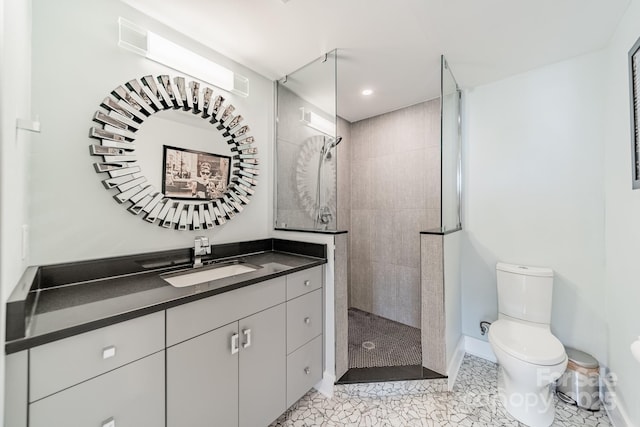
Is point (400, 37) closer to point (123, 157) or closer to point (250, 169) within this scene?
point (250, 169)

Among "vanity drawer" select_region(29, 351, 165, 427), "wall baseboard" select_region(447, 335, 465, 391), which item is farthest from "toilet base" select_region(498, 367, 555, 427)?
"vanity drawer" select_region(29, 351, 165, 427)

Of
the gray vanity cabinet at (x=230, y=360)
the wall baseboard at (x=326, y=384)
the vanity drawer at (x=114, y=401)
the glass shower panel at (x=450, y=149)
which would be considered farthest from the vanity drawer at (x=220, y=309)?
the glass shower panel at (x=450, y=149)

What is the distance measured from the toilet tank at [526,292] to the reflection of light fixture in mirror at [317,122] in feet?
5.86

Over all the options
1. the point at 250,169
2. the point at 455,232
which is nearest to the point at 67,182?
the point at 250,169

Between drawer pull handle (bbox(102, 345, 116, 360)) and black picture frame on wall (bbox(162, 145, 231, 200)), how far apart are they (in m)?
0.90

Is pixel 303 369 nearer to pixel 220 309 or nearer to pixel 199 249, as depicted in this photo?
pixel 220 309

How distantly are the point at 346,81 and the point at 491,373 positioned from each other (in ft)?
8.91

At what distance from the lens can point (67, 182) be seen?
1189 mm

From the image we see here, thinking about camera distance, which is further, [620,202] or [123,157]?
[620,202]

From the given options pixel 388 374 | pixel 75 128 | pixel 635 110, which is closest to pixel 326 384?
pixel 388 374

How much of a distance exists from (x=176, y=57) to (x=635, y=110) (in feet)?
8.65

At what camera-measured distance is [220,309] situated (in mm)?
1178

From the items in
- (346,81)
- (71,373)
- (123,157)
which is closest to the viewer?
(71,373)

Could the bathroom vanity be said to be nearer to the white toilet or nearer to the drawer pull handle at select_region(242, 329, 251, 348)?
the drawer pull handle at select_region(242, 329, 251, 348)
